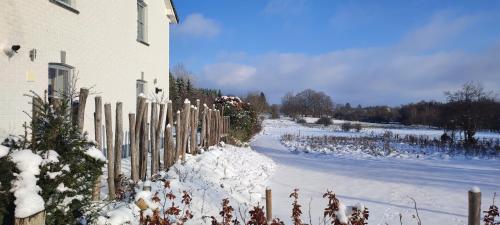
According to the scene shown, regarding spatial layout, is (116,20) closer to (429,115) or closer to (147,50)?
(147,50)

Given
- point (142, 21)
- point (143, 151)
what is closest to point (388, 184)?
point (143, 151)

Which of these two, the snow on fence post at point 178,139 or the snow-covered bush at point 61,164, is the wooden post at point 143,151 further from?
the snow-covered bush at point 61,164

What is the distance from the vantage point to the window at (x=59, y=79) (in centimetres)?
853

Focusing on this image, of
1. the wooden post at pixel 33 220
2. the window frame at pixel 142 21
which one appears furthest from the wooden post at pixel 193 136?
the wooden post at pixel 33 220

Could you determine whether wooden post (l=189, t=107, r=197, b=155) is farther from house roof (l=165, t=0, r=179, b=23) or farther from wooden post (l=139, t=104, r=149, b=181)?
house roof (l=165, t=0, r=179, b=23)

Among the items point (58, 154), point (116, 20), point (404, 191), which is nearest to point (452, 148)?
point (404, 191)

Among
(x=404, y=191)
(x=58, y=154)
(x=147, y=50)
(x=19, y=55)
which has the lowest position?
(x=404, y=191)

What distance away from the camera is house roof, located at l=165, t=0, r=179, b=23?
16.2 m

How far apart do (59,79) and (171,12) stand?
8484mm

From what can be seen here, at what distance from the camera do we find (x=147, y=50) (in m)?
13.9

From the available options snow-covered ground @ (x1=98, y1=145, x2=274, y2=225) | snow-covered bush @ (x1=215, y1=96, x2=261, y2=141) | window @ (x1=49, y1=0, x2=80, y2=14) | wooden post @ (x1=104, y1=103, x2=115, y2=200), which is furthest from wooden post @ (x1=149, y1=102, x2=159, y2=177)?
snow-covered bush @ (x1=215, y1=96, x2=261, y2=141)

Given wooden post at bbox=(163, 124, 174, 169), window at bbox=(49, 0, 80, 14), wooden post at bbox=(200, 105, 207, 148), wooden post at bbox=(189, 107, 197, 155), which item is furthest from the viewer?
wooden post at bbox=(200, 105, 207, 148)

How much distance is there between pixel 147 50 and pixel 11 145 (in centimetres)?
1036

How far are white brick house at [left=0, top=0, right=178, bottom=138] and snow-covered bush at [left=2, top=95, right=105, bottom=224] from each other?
3.70 meters
